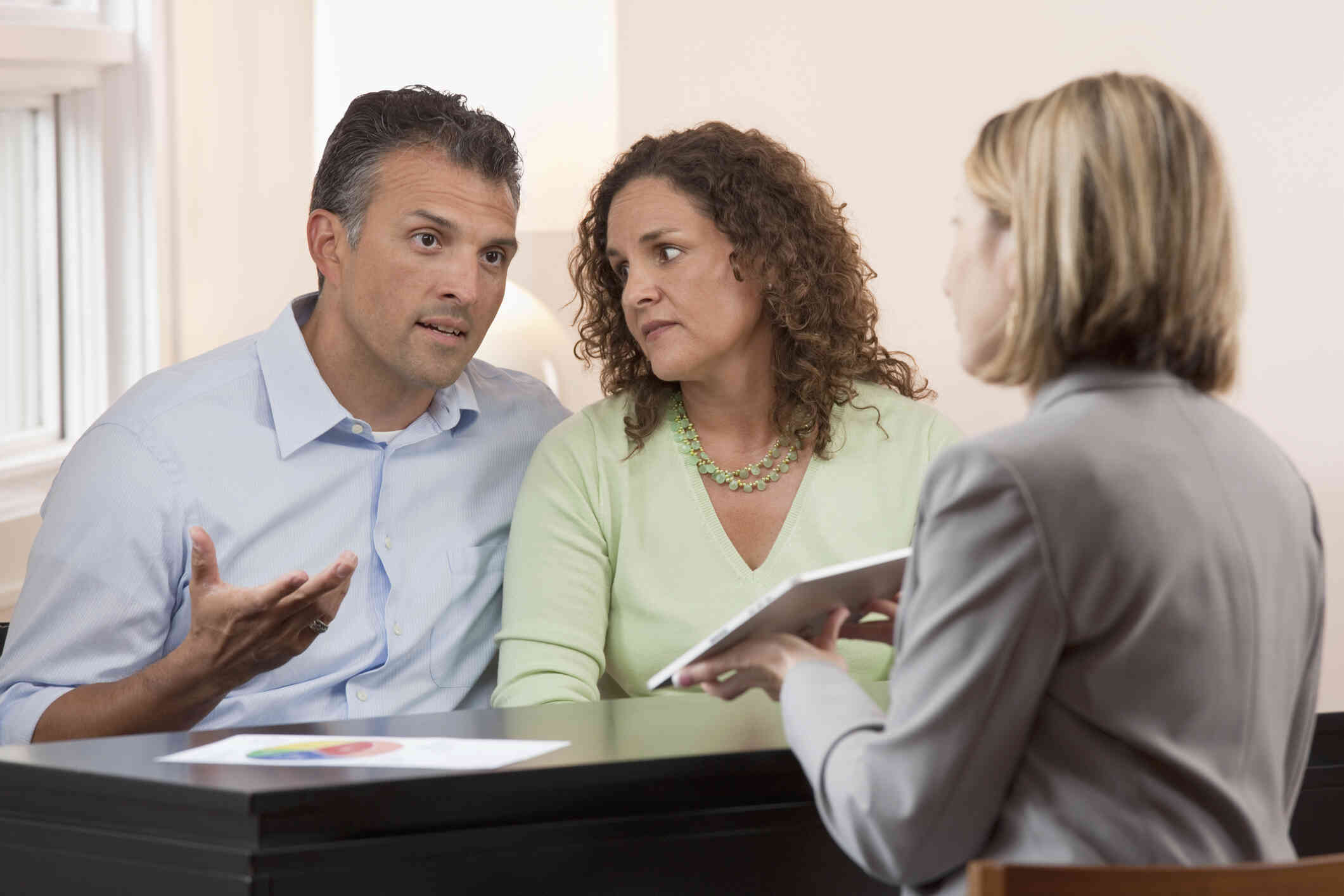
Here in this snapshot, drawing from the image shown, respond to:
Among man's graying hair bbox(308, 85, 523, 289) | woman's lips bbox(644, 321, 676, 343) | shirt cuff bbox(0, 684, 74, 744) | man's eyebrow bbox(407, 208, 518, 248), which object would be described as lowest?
shirt cuff bbox(0, 684, 74, 744)

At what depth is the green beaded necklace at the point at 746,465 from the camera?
6.98ft

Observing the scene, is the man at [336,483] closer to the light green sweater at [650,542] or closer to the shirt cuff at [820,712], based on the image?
the light green sweater at [650,542]

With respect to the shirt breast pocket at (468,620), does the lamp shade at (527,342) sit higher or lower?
higher

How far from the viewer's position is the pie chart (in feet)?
4.23

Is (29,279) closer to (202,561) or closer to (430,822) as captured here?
(202,561)

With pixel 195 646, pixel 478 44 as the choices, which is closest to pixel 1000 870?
pixel 195 646

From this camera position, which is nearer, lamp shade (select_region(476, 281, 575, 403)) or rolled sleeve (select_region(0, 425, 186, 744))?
rolled sleeve (select_region(0, 425, 186, 744))

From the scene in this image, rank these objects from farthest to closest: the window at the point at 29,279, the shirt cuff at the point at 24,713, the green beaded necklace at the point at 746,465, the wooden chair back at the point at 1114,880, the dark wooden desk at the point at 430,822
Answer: the window at the point at 29,279, the green beaded necklace at the point at 746,465, the shirt cuff at the point at 24,713, the dark wooden desk at the point at 430,822, the wooden chair back at the point at 1114,880

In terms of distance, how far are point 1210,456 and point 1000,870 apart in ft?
1.08

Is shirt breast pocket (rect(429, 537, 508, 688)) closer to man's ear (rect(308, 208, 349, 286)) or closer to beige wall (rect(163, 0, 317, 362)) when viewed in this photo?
man's ear (rect(308, 208, 349, 286))

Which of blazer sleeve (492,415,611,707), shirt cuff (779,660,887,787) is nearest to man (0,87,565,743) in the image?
blazer sleeve (492,415,611,707)

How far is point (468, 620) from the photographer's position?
2.09 m

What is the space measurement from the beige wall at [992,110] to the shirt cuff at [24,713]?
2.20 meters

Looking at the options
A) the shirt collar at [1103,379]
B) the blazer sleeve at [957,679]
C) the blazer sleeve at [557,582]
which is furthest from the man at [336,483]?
the shirt collar at [1103,379]
